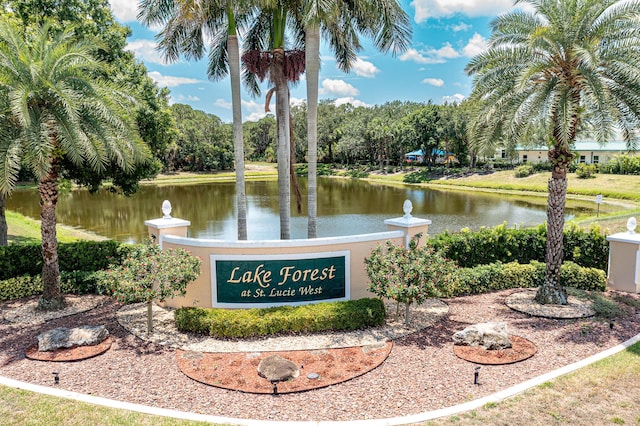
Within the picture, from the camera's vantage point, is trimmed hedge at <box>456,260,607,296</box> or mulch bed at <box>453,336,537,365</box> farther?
trimmed hedge at <box>456,260,607,296</box>

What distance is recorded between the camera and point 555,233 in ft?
37.8

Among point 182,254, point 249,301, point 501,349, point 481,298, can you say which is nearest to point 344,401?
point 501,349

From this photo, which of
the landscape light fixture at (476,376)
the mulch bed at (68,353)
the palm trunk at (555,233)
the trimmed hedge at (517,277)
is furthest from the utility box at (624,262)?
the mulch bed at (68,353)

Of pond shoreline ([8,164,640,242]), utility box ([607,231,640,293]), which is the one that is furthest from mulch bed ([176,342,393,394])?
pond shoreline ([8,164,640,242])

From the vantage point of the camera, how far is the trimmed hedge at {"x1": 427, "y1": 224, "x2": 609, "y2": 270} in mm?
13812

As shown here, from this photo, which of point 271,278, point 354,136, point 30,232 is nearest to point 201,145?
point 354,136

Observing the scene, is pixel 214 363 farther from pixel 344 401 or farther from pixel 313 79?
pixel 313 79

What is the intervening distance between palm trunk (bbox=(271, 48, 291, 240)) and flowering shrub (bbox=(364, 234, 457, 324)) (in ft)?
14.8

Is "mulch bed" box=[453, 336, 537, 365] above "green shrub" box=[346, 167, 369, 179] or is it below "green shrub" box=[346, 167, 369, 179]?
below

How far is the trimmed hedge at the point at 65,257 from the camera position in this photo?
509 inches

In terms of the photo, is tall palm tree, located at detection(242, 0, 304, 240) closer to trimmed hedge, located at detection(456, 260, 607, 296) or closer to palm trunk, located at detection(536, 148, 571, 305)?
trimmed hedge, located at detection(456, 260, 607, 296)

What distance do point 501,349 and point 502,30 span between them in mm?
8447

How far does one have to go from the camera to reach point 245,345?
878cm

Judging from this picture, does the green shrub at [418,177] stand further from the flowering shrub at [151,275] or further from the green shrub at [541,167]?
the flowering shrub at [151,275]
